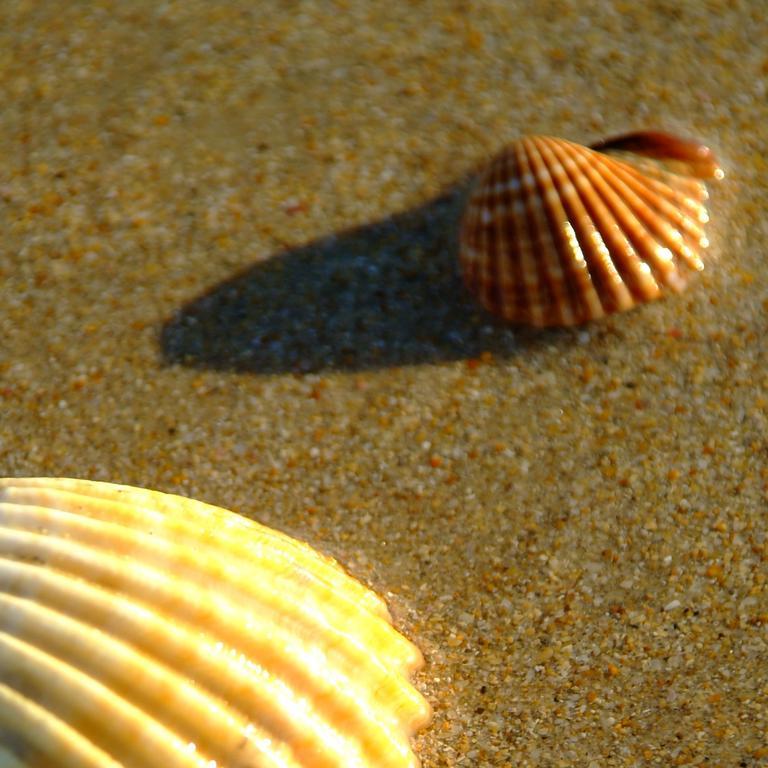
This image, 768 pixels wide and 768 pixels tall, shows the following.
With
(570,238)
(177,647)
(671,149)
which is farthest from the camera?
(671,149)

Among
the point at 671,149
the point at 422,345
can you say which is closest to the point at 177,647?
the point at 422,345

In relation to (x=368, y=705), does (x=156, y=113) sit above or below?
above

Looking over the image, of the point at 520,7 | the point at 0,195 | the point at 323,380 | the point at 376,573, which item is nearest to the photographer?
the point at 376,573

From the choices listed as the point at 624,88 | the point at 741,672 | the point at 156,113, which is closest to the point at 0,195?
the point at 156,113

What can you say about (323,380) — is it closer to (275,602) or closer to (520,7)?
(275,602)

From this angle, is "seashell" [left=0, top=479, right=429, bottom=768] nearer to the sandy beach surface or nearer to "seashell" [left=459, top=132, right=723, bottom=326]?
the sandy beach surface

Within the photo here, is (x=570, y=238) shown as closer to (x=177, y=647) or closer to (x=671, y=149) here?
(x=671, y=149)
